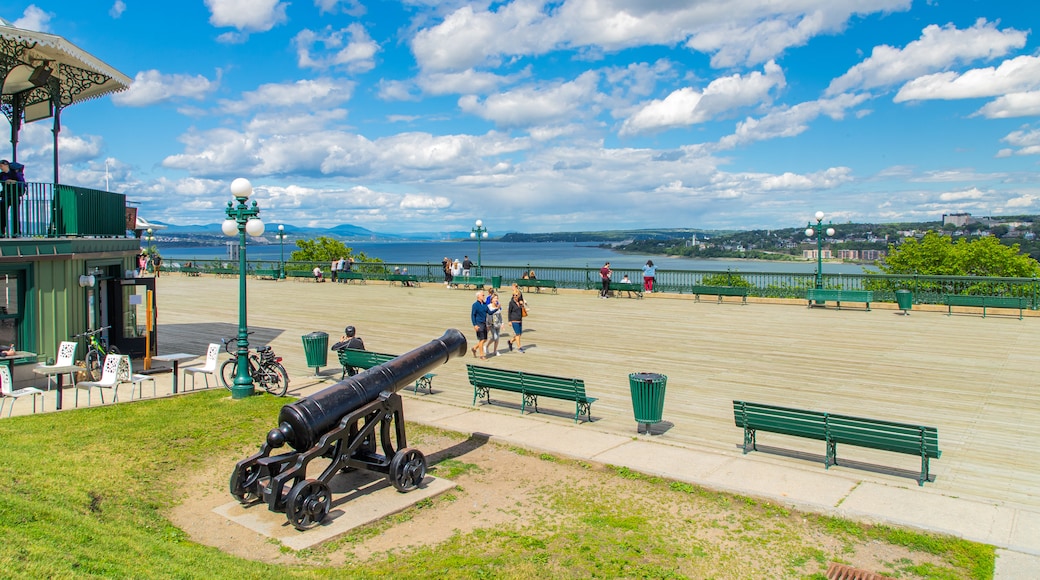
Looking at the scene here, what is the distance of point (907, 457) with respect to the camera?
9.73 m

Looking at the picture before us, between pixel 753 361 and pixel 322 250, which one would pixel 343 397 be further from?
pixel 322 250

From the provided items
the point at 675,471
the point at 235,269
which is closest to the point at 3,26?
the point at 675,471

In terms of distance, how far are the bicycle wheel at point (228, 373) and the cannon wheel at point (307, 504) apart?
283 inches

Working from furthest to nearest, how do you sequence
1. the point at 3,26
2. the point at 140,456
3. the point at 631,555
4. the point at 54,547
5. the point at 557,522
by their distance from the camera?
1. the point at 3,26
2. the point at 140,456
3. the point at 557,522
4. the point at 631,555
5. the point at 54,547

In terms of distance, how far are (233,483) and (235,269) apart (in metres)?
43.8

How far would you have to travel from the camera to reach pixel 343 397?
26.5 ft

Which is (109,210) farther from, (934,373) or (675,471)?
(934,373)

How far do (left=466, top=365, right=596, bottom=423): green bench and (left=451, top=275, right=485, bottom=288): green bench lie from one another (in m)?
22.3

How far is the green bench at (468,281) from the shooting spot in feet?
117

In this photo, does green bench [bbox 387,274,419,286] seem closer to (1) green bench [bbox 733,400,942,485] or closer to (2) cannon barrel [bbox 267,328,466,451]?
(2) cannon barrel [bbox 267,328,466,451]

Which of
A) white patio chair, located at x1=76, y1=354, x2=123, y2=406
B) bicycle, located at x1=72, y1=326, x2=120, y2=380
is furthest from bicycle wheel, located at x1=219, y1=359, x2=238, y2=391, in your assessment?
bicycle, located at x1=72, y1=326, x2=120, y2=380

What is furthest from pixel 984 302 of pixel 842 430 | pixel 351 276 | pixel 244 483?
pixel 351 276

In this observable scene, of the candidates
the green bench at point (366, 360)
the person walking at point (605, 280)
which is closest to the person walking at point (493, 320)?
the green bench at point (366, 360)

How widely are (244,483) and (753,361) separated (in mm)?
11869
